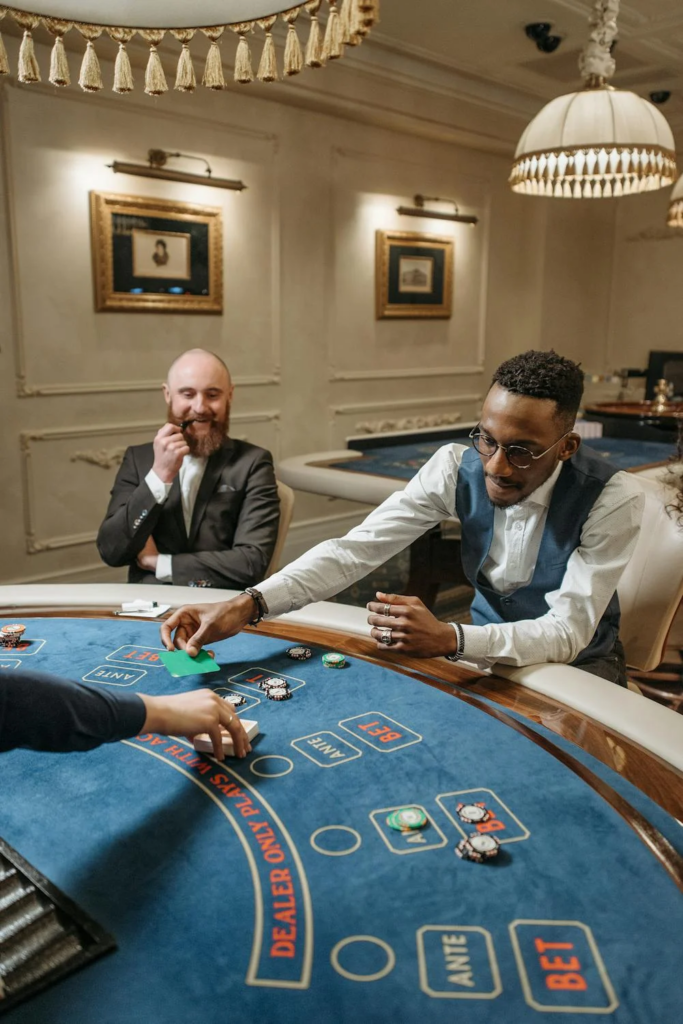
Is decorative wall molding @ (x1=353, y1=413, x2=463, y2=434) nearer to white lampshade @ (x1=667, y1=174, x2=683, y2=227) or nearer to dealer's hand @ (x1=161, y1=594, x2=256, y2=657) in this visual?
white lampshade @ (x1=667, y1=174, x2=683, y2=227)

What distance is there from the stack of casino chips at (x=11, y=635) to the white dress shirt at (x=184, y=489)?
0.82 meters

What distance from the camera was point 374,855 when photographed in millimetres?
944

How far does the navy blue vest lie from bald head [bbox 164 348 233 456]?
1.09 meters

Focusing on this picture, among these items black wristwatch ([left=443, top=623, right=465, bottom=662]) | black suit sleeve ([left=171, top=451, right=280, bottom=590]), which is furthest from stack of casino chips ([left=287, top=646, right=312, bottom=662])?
black suit sleeve ([left=171, top=451, right=280, bottom=590])

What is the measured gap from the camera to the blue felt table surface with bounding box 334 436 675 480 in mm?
3719

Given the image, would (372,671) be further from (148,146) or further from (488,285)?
(488,285)

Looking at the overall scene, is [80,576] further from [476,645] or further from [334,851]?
[334,851]

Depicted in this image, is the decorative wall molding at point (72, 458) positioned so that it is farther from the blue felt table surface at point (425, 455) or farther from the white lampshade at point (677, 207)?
the white lampshade at point (677, 207)

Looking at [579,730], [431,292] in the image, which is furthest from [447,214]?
[579,730]

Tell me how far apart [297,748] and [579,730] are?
426 mm

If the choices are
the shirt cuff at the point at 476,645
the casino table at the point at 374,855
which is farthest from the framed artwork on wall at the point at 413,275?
the casino table at the point at 374,855

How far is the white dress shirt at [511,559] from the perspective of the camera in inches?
59.1

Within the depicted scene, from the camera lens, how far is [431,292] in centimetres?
621

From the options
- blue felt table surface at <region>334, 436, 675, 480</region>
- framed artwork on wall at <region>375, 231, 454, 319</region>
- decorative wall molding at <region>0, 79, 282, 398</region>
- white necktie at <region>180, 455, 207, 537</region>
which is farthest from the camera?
framed artwork on wall at <region>375, 231, 454, 319</region>
